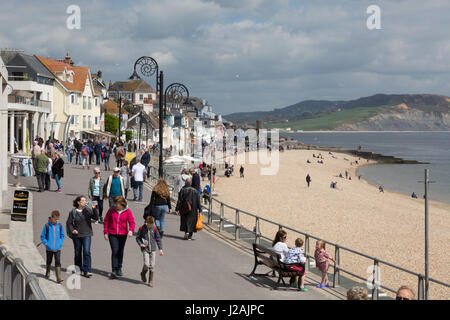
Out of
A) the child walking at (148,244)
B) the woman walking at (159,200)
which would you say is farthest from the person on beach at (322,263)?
the woman walking at (159,200)

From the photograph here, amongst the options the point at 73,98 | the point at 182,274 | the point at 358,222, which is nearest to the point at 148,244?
the point at 182,274

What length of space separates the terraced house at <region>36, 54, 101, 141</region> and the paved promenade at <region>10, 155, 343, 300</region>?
44089mm

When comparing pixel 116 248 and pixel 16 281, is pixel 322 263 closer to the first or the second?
pixel 116 248

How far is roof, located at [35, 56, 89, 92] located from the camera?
196ft

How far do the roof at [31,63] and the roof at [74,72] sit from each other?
7.96 ft

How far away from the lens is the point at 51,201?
18703 millimetres

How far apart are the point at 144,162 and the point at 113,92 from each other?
9498 cm

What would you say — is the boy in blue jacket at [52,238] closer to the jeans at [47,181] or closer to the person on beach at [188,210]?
the person on beach at [188,210]

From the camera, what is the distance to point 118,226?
10227mm

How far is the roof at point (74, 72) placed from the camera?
5984cm

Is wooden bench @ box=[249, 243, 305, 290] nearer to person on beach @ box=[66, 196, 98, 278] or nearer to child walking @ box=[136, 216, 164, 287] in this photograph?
child walking @ box=[136, 216, 164, 287]

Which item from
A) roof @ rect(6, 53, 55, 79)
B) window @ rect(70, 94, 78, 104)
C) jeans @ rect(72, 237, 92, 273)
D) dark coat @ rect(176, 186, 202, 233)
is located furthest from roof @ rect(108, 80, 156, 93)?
jeans @ rect(72, 237, 92, 273)

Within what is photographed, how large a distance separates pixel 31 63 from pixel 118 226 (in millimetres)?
46591

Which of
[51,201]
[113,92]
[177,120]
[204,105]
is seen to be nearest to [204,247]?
[51,201]
